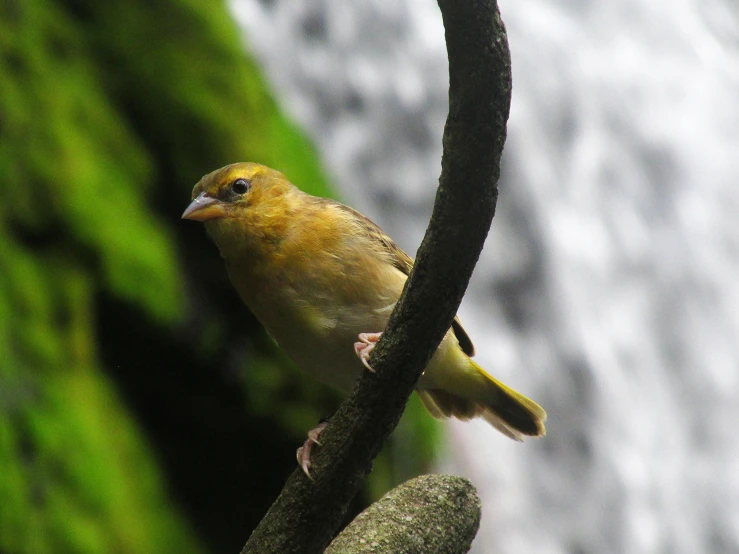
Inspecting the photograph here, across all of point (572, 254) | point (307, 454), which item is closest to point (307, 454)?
point (307, 454)

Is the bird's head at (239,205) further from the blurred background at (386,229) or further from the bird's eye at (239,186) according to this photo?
the blurred background at (386,229)

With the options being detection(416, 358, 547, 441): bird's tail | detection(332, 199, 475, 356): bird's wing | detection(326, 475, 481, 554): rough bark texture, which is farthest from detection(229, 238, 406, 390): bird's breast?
detection(326, 475, 481, 554): rough bark texture

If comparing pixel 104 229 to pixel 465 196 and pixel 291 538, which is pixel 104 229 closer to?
pixel 291 538

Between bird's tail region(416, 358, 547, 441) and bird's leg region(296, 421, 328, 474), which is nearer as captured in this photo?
bird's leg region(296, 421, 328, 474)

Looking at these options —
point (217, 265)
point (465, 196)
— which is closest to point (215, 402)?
point (217, 265)

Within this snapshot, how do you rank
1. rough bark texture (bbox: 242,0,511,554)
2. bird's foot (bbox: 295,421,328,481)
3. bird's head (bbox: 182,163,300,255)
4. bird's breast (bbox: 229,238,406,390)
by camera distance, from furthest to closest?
bird's head (bbox: 182,163,300,255)
bird's breast (bbox: 229,238,406,390)
bird's foot (bbox: 295,421,328,481)
rough bark texture (bbox: 242,0,511,554)

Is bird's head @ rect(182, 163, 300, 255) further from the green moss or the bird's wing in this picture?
the green moss
